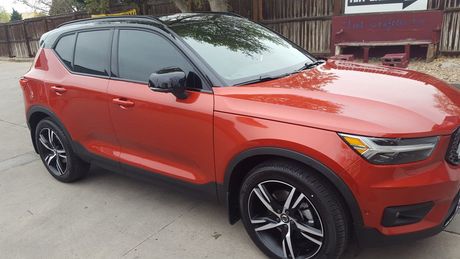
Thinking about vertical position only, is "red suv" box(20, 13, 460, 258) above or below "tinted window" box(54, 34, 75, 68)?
below

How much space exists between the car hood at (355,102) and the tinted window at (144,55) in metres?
0.55

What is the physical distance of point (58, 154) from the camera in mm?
4496

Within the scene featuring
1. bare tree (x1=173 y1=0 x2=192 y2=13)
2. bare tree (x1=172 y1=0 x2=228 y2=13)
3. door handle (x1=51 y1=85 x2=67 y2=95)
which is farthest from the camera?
bare tree (x1=173 y1=0 x2=192 y2=13)

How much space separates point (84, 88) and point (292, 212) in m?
2.33

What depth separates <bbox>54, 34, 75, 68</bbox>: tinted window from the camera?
13.7 ft

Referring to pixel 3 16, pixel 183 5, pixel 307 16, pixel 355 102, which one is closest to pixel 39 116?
pixel 355 102

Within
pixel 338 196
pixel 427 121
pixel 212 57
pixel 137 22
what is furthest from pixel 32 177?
pixel 427 121

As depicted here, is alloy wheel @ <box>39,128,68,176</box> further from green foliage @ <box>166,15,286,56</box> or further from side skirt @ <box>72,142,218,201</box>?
green foliage @ <box>166,15,286,56</box>

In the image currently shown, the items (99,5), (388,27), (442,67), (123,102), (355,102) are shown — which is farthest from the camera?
(99,5)

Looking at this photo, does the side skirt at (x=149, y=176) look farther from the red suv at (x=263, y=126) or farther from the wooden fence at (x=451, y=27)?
the wooden fence at (x=451, y=27)

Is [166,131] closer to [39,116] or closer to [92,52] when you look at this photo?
[92,52]

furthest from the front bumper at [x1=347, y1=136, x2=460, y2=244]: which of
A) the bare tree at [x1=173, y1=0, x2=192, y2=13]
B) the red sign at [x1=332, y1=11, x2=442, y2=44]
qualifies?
the bare tree at [x1=173, y1=0, x2=192, y2=13]

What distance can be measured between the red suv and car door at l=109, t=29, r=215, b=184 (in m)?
0.01

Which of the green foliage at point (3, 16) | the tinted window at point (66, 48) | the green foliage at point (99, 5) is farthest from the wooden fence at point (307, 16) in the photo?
the green foliage at point (3, 16)
